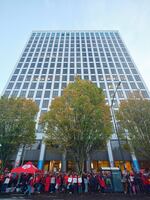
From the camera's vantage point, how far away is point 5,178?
1308 centimetres

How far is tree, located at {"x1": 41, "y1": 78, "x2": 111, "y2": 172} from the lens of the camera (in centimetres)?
1550

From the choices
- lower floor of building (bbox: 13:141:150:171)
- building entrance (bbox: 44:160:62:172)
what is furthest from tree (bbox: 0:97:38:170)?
building entrance (bbox: 44:160:62:172)

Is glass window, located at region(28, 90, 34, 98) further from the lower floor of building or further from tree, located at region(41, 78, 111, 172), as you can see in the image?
tree, located at region(41, 78, 111, 172)

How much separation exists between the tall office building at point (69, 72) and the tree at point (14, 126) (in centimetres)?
923

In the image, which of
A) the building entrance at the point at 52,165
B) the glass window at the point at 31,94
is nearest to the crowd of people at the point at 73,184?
the building entrance at the point at 52,165

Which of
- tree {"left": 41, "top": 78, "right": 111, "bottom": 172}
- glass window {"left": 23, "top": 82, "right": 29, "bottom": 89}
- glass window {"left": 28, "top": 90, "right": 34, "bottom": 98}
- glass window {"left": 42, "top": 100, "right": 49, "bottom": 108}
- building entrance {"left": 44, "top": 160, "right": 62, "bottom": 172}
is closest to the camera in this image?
tree {"left": 41, "top": 78, "right": 111, "bottom": 172}

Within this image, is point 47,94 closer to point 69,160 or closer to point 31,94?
point 31,94

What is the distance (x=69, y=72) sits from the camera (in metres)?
45.1

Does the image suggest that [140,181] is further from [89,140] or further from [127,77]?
[127,77]

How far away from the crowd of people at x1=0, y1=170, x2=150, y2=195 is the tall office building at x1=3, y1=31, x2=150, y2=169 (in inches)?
492

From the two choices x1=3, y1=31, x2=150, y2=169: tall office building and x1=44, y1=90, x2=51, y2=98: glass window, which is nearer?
x1=3, y1=31, x2=150, y2=169: tall office building

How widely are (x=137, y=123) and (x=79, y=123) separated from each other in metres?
8.21

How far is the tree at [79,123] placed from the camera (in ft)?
50.9

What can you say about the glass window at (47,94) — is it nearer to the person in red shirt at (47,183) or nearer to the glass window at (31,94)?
the glass window at (31,94)
